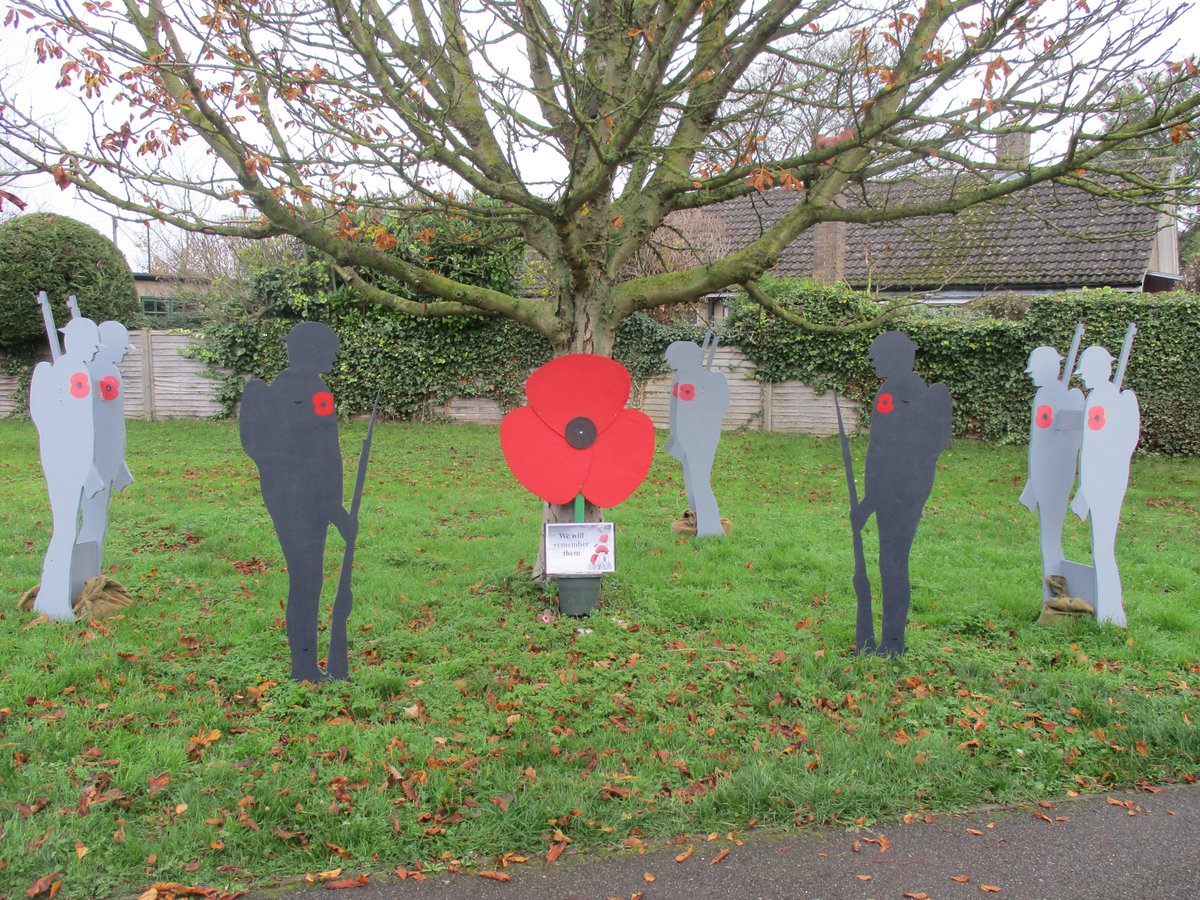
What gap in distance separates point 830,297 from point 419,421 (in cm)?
750

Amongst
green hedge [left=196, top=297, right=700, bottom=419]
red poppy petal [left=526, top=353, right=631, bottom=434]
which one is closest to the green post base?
red poppy petal [left=526, top=353, right=631, bottom=434]

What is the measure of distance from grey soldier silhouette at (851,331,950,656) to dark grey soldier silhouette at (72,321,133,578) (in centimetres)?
477

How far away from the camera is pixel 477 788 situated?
333cm

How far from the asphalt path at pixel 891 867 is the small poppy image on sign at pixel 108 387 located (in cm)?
402

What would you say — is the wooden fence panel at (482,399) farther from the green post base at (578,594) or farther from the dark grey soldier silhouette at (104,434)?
the dark grey soldier silhouette at (104,434)

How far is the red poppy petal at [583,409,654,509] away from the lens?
5457mm

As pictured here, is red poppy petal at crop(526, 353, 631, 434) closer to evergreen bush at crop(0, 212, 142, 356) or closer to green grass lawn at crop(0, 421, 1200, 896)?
green grass lawn at crop(0, 421, 1200, 896)

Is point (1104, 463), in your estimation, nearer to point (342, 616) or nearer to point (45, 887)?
point (342, 616)

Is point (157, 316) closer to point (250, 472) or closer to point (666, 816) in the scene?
point (250, 472)

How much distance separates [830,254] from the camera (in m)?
17.4

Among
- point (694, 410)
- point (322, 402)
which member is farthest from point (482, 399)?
point (322, 402)

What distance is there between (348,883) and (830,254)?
1657 cm

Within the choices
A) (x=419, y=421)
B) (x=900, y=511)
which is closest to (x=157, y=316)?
(x=419, y=421)

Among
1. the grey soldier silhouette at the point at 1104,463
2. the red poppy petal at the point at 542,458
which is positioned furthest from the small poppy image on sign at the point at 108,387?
the grey soldier silhouette at the point at 1104,463
